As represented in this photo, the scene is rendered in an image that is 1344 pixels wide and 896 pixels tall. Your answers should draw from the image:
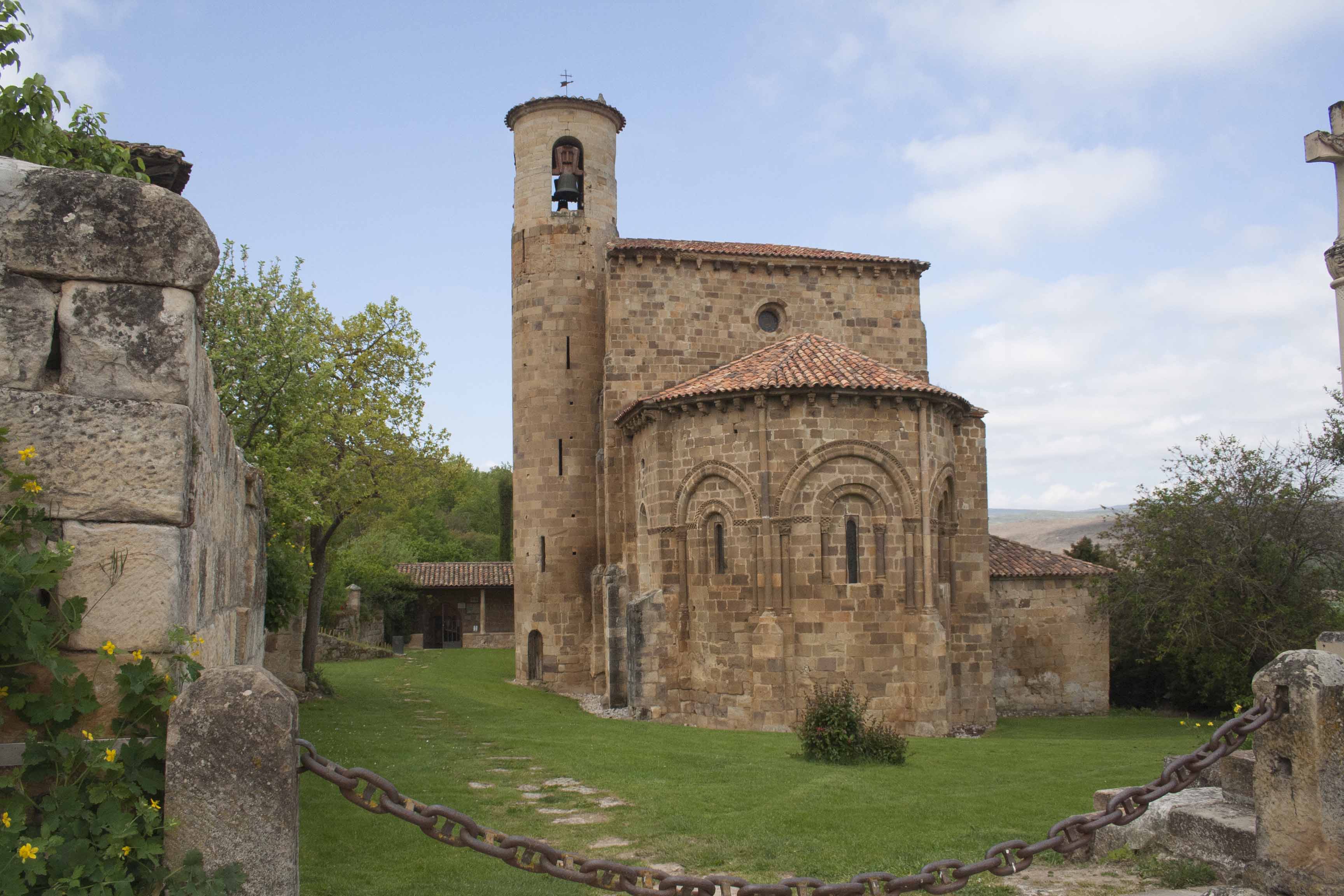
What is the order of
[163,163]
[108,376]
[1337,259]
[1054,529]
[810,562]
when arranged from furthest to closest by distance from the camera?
[1054,529] < [810,562] < [163,163] < [1337,259] < [108,376]

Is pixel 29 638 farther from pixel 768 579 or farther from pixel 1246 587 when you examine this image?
pixel 1246 587

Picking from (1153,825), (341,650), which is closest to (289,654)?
(341,650)

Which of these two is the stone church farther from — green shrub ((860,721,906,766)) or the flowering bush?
the flowering bush

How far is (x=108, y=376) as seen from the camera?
3.37 m

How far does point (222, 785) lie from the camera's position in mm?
3096

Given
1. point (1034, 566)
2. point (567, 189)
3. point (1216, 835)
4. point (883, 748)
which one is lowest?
point (883, 748)

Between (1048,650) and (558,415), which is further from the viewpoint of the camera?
(558,415)

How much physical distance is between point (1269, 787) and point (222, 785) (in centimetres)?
427

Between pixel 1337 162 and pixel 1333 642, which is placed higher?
pixel 1337 162

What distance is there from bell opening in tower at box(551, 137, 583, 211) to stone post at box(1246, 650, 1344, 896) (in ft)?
73.9

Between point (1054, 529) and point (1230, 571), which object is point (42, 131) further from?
point (1054, 529)

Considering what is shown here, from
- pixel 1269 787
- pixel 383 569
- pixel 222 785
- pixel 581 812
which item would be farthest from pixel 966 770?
pixel 383 569

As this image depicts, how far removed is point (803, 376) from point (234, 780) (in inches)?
592

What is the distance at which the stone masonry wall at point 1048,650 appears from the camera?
21781 mm
